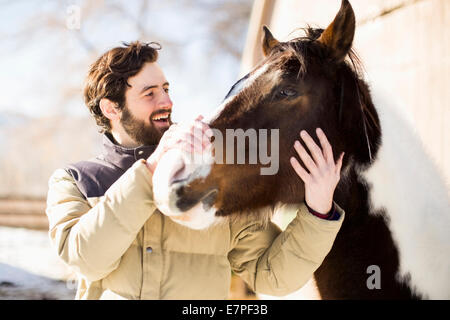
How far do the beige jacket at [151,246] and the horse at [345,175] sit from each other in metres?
0.10

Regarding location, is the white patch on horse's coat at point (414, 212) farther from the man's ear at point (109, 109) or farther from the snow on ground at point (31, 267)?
the snow on ground at point (31, 267)

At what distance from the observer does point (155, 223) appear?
1166 millimetres

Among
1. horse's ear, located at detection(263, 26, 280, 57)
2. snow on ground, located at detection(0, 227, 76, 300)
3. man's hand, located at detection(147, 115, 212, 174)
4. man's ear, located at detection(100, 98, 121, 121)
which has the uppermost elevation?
horse's ear, located at detection(263, 26, 280, 57)

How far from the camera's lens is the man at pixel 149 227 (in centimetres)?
104

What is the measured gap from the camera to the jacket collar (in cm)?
129

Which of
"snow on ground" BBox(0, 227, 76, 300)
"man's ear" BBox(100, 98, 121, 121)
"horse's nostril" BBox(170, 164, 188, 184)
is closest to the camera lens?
"horse's nostril" BBox(170, 164, 188, 184)

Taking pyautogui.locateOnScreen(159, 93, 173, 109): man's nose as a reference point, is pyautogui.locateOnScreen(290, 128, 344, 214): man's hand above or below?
below

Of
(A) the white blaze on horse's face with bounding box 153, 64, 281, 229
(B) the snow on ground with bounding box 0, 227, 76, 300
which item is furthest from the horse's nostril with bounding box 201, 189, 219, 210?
(B) the snow on ground with bounding box 0, 227, 76, 300

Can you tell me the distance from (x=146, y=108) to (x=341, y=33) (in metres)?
0.67

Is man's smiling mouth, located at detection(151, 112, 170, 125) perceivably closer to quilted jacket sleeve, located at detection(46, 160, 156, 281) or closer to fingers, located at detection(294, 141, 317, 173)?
quilted jacket sleeve, located at detection(46, 160, 156, 281)

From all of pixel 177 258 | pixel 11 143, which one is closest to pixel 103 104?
pixel 177 258

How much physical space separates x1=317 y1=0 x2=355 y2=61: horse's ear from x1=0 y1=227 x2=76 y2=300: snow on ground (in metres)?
2.35
